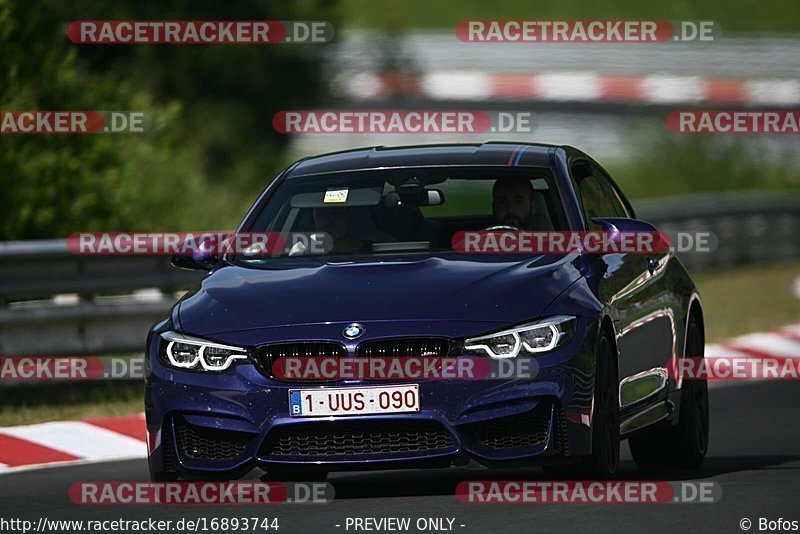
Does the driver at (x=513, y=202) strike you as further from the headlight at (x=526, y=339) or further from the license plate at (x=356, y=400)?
the license plate at (x=356, y=400)

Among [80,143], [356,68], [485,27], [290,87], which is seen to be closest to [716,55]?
[485,27]

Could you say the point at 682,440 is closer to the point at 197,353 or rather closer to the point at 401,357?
the point at 401,357

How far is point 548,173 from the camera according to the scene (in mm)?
9320

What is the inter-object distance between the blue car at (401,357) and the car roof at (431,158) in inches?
17.9

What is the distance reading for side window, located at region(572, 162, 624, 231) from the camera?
9.68 m

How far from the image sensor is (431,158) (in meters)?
9.52

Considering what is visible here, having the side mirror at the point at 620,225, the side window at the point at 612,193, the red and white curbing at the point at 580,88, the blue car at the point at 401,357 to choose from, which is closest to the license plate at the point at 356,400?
the blue car at the point at 401,357

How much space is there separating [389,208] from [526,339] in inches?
59.5

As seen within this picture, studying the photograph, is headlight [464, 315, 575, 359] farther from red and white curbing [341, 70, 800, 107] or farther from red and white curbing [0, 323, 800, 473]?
red and white curbing [341, 70, 800, 107]

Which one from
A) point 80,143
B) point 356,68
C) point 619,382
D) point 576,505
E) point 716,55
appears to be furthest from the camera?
point 716,55

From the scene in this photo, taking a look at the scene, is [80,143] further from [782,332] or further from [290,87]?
[290,87]

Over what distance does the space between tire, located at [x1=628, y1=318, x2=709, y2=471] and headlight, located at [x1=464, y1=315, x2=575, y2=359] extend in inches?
73.4

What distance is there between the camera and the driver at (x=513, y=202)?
9219 mm

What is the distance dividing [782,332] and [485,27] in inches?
1054
